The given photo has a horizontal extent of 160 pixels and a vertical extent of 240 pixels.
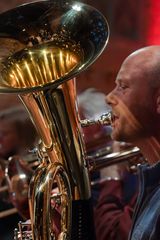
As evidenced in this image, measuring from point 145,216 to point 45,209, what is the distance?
254mm

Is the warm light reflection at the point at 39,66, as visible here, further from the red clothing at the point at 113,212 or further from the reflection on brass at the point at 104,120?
the red clothing at the point at 113,212

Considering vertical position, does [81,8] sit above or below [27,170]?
above

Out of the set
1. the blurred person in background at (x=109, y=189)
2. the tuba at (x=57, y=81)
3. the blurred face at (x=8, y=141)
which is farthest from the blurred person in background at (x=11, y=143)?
the tuba at (x=57, y=81)

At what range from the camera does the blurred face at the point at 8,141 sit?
2.62m

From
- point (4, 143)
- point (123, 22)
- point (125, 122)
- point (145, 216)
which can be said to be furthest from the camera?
point (123, 22)

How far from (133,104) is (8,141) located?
1.45 m

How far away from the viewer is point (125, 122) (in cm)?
131

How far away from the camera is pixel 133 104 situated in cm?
130

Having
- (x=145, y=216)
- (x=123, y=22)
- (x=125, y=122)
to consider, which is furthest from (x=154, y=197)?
(x=123, y=22)

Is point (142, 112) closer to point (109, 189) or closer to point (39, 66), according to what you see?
point (39, 66)

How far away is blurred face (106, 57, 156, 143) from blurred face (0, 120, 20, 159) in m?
1.37

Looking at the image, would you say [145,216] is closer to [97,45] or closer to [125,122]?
[125,122]

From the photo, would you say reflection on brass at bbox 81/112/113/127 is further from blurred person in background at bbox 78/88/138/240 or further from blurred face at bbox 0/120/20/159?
blurred face at bbox 0/120/20/159

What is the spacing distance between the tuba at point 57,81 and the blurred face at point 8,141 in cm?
117
